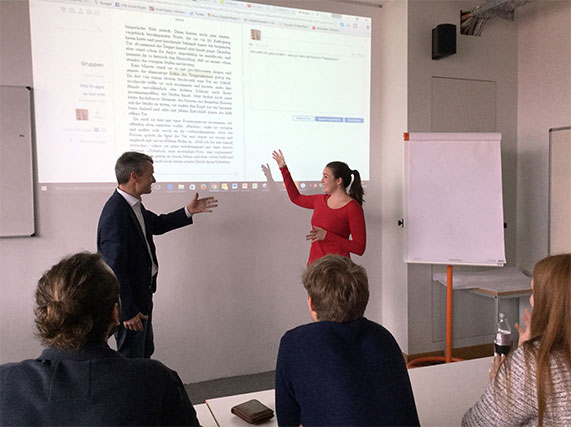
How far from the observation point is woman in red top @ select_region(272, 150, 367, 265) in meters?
2.95

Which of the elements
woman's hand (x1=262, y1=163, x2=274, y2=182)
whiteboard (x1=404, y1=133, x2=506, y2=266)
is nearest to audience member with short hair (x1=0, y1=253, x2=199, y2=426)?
woman's hand (x1=262, y1=163, x2=274, y2=182)

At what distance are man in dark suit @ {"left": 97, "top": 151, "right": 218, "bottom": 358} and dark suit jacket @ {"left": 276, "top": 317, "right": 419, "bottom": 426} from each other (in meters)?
1.28

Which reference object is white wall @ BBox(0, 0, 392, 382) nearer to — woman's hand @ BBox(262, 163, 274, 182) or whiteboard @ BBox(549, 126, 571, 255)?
woman's hand @ BBox(262, 163, 274, 182)

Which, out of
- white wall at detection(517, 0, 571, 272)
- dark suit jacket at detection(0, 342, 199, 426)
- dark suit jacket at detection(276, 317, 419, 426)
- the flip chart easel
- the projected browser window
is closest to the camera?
dark suit jacket at detection(0, 342, 199, 426)

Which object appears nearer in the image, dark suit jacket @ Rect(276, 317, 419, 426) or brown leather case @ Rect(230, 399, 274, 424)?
dark suit jacket @ Rect(276, 317, 419, 426)

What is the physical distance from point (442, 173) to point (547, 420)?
2.33m

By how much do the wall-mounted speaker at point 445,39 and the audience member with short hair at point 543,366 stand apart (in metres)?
2.58

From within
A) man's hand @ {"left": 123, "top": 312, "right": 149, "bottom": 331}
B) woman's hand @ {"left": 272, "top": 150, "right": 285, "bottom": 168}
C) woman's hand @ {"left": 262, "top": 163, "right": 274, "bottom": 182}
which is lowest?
man's hand @ {"left": 123, "top": 312, "right": 149, "bottom": 331}

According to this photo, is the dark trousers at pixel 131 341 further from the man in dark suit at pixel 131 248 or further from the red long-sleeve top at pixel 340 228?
the red long-sleeve top at pixel 340 228

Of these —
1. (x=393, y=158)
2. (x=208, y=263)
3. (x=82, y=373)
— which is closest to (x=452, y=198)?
(x=393, y=158)

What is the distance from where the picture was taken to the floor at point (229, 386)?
3.09 m

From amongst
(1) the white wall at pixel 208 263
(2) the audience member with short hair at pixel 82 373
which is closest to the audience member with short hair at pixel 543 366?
(2) the audience member with short hair at pixel 82 373

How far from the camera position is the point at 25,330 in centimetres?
285

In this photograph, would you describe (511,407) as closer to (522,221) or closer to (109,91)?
(109,91)
